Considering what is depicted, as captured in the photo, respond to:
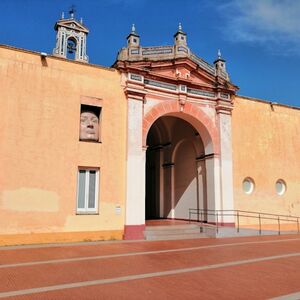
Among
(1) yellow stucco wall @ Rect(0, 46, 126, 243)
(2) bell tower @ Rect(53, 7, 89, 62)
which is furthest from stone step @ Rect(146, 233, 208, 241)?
(2) bell tower @ Rect(53, 7, 89, 62)

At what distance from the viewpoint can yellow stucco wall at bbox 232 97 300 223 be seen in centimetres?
1742

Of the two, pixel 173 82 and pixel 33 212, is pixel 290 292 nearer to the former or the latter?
pixel 33 212

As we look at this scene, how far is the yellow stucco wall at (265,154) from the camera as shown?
17.4 meters

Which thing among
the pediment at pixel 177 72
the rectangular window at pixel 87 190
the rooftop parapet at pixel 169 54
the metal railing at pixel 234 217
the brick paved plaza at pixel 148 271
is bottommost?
the brick paved plaza at pixel 148 271

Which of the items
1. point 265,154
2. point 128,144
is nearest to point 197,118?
point 128,144

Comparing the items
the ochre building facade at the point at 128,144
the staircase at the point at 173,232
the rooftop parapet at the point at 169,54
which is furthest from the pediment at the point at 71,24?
the staircase at the point at 173,232

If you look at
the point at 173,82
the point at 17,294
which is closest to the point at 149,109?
the point at 173,82

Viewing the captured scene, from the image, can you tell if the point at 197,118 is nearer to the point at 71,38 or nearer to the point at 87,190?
Answer: the point at 87,190

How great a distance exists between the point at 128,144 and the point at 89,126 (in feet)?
5.90

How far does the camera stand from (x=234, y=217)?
54.1 ft

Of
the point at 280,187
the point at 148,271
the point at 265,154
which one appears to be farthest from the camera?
the point at 280,187

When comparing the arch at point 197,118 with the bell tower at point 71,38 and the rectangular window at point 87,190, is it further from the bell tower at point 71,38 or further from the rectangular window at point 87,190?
the bell tower at point 71,38

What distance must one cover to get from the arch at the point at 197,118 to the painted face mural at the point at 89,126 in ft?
9.14

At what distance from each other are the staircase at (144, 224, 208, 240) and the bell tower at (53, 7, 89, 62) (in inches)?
994
